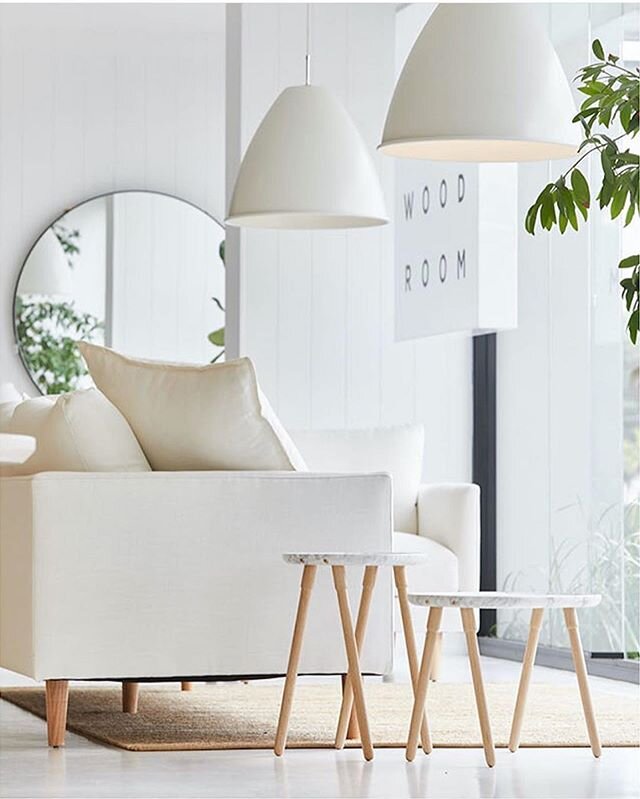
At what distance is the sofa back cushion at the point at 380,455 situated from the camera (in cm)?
583

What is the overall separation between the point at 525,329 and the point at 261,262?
3.52 feet

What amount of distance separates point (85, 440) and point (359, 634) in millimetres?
772

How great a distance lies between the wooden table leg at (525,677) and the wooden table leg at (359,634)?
1.16ft

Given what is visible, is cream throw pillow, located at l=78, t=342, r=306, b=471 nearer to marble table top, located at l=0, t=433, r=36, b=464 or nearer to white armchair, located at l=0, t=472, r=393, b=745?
white armchair, located at l=0, t=472, r=393, b=745

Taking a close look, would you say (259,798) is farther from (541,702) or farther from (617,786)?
(541,702)

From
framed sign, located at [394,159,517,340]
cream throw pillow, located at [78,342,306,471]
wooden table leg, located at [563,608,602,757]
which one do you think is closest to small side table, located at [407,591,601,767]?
wooden table leg, located at [563,608,602,757]

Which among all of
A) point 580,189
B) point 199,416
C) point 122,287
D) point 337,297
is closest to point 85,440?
point 199,416

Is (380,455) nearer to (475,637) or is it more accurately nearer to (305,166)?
(305,166)

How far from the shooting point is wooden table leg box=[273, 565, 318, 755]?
3596mm

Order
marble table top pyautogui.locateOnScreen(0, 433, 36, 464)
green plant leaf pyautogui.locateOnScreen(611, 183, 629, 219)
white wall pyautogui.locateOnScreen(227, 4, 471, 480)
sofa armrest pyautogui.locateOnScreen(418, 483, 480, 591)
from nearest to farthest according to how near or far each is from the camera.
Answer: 1. green plant leaf pyautogui.locateOnScreen(611, 183, 629, 219)
2. marble table top pyautogui.locateOnScreen(0, 433, 36, 464)
3. sofa armrest pyautogui.locateOnScreen(418, 483, 480, 591)
4. white wall pyautogui.locateOnScreen(227, 4, 471, 480)

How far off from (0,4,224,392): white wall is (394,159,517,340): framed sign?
5.67ft

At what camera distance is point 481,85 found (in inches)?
148

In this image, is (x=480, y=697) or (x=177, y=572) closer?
(x=480, y=697)

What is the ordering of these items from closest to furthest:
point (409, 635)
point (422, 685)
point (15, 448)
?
point (422, 685) → point (409, 635) → point (15, 448)
